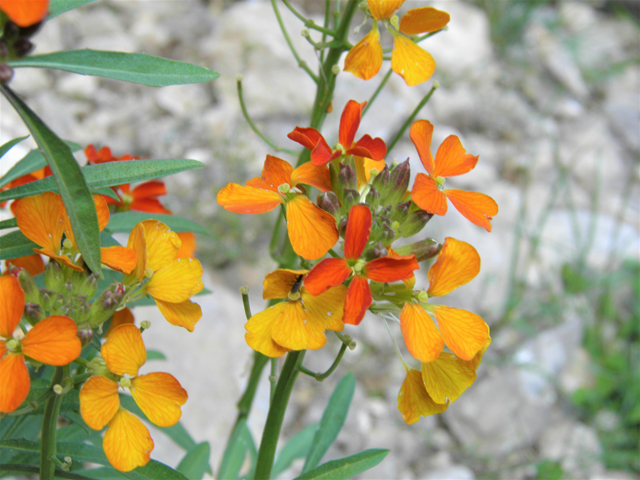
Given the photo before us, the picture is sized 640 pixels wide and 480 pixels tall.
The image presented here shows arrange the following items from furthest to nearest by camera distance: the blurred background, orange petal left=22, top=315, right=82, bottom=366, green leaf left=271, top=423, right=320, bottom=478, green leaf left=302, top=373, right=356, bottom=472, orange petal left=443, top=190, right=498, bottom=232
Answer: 1. the blurred background
2. green leaf left=271, top=423, right=320, bottom=478
3. green leaf left=302, top=373, right=356, bottom=472
4. orange petal left=443, top=190, right=498, bottom=232
5. orange petal left=22, top=315, right=82, bottom=366

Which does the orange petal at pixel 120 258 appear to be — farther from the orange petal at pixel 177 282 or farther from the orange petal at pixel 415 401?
the orange petal at pixel 415 401

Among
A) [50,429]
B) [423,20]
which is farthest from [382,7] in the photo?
[50,429]

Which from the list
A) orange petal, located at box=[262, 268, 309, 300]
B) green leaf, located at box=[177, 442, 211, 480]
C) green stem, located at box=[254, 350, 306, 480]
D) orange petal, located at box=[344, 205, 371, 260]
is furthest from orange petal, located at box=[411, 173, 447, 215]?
green leaf, located at box=[177, 442, 211, 480]

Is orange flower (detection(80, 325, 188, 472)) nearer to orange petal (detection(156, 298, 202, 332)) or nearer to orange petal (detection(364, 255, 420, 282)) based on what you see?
orange petal (detection(156, 298, 202, 332))

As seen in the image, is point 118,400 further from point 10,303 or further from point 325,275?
point 325,275

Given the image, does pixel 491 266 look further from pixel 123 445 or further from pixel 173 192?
pixel 123 445

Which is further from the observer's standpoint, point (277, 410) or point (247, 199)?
point (277, 410)

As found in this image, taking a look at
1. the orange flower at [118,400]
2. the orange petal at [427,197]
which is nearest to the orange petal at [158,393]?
the orange flower at [118,400]
